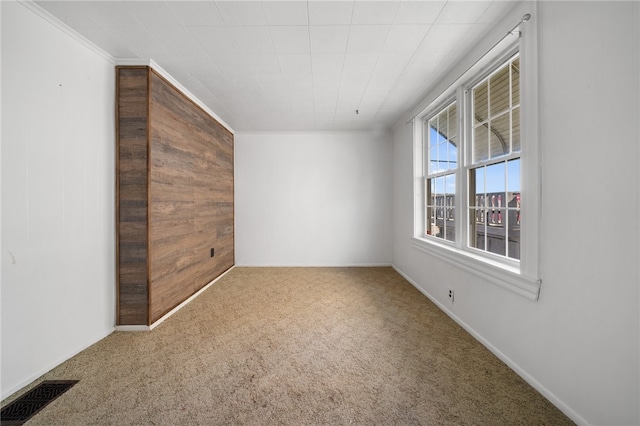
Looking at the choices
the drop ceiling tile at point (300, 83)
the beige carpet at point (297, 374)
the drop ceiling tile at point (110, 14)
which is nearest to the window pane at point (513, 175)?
the beige carpet at point (297, 374)

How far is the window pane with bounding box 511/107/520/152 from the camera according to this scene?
191 centimetres

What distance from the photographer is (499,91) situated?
2.23m

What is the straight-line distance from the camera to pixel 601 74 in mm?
1226

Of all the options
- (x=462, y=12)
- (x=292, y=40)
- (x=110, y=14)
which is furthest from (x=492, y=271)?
(x=110, y=14)

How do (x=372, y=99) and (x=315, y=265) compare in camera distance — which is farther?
(x=315, y=265)

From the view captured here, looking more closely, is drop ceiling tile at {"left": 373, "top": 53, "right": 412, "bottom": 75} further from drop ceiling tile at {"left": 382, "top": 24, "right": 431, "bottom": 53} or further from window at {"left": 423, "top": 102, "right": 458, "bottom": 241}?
window at {"left": 423, "top": 102, "right": 458, "bottom": 241}

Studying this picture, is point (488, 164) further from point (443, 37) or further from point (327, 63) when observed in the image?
point (327, 63)

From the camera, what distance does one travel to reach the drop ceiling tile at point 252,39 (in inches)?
77.3

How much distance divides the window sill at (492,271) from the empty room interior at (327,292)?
2cm

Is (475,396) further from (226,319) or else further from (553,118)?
(226,319)

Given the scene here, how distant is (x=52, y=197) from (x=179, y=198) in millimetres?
1131

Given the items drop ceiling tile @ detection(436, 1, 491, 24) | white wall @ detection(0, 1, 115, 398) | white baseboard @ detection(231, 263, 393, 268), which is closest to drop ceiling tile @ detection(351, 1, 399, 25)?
drop ceiling tile @ detection(436, 1, 491, 24)

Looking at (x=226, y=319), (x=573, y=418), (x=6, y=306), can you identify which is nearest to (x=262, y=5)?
(x=6, y=306)

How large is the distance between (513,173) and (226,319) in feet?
9.77
